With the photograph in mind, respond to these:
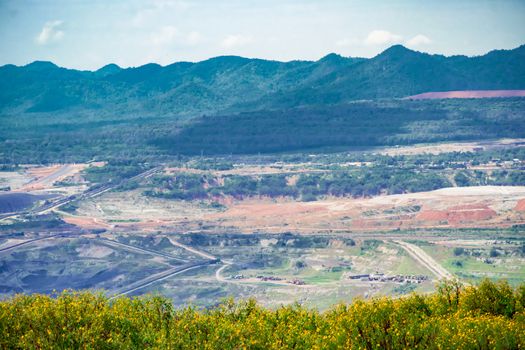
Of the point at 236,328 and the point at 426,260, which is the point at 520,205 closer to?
the point at 426,260

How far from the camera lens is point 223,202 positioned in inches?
6565

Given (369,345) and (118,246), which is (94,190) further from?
(369,345)

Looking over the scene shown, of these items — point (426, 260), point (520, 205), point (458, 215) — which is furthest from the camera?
point (520, 205)

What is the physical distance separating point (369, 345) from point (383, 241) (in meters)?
79.7

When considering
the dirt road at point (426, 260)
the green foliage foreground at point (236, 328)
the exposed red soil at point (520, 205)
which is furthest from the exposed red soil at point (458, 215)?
the green foliage foreground at point (236, 328)

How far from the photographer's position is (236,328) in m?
43.6

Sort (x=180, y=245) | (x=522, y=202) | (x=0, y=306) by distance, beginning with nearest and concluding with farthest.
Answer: (x=0, y=306), (x=180, y=245), (x=522, y=202)

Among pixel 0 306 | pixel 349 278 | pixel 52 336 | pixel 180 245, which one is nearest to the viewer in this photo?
pixel 52 336

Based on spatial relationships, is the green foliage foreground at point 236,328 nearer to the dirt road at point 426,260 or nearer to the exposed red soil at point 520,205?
the dirt road at point 426,260

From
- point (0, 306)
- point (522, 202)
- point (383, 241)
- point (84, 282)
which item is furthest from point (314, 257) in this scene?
point (0, 306)

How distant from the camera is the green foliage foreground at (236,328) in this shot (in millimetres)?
41312

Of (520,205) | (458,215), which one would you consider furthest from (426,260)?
(520,205)

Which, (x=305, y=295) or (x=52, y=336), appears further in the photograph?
(x=305, y=295)

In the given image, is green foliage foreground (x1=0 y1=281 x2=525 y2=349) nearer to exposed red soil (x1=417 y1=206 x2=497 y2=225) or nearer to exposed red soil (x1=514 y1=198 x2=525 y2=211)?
exposed red soil (x1=417 y1=206 x2=497 y2=225)
